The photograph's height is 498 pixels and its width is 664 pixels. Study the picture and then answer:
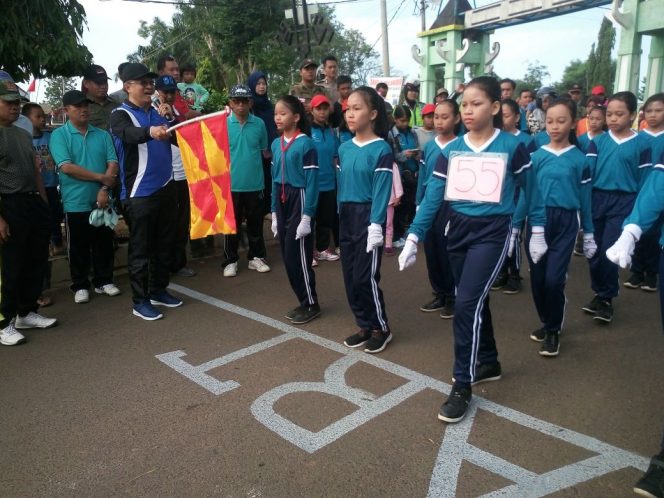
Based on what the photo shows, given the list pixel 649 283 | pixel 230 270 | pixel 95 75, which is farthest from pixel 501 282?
pixel 95 75

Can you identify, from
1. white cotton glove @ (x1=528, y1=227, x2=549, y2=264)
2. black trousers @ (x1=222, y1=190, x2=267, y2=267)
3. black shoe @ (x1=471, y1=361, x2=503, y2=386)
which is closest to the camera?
black shoe @ (x1=471, y1=361, x2=503, y2=386)

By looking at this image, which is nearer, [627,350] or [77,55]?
[627,350]

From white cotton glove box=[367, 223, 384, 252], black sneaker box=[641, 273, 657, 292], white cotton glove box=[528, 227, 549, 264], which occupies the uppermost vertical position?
white cotton glove box=[367, 223, 384, 252]

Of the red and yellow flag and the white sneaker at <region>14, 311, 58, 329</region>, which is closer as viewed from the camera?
the white sneaker at <region>14, 311, 58, 329</region>

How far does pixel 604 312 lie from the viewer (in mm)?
4660

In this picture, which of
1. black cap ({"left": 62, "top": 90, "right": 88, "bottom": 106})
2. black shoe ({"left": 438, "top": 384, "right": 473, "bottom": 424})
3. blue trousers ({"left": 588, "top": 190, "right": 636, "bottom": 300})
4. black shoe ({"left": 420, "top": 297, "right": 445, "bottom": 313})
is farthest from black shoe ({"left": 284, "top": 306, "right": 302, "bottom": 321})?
black cap ({"left": 62, "top": 90, "right": 88, "bottom": 106})

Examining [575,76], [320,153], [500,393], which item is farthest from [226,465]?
[575,76]

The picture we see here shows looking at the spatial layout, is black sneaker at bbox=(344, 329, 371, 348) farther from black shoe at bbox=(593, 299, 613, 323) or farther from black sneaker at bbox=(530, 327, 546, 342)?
black shoe at bbox=(593, 299, 613, 323)

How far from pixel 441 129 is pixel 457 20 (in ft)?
80.2

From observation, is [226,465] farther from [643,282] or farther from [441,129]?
[643,282]

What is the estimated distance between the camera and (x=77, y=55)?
639cm

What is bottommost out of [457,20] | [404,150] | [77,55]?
[404,150]

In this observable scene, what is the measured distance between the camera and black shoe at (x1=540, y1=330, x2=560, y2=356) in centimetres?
399

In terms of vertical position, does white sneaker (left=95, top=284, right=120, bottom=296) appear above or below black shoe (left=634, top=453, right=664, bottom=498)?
above
